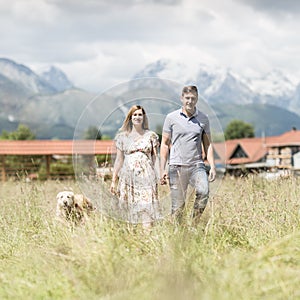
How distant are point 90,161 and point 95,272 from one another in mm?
3393

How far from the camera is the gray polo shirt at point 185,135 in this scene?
22.0ft

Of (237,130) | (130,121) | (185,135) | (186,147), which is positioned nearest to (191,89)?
(185,135)

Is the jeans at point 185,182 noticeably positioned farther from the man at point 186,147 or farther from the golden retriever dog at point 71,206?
the golden retriever dog at point 71,206

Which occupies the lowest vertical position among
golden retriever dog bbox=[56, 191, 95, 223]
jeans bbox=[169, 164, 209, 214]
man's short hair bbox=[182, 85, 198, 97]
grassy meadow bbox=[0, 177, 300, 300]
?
grassy meadow bbox=[0, 177, 300, 300]

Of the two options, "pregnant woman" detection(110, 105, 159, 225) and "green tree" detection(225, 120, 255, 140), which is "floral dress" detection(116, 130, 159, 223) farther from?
"green tree" detection(225, 120, 255, 140)

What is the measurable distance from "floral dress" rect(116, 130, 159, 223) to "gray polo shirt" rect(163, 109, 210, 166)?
380mm

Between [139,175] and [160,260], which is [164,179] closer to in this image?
[139,175]

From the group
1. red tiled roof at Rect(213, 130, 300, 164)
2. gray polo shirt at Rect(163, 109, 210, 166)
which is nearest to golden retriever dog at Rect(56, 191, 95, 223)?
gray polo shirt at Rect(163, 109, 210, 166)

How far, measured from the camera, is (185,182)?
677 centimetres

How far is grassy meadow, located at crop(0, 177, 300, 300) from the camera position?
4070mm

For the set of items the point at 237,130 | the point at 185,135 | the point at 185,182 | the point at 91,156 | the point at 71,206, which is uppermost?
the point at 237,130

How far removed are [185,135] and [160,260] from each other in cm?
238

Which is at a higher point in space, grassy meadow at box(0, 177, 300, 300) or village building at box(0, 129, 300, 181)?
village building at box(0, 129, 300, 181)

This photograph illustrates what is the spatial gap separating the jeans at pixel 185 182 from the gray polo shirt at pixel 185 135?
7 centimetres
